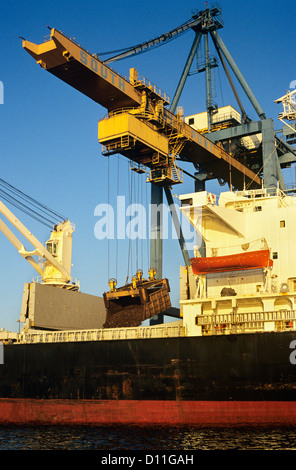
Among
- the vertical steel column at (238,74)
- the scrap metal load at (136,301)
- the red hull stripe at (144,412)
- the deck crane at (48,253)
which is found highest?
the vertical steel column at (238,74)

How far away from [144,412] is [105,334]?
17.2ft

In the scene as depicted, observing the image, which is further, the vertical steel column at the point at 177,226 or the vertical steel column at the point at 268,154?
the vertical steel column at the point at 177,226

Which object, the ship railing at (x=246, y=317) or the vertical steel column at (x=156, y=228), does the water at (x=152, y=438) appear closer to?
the ship railing at (x=246, y=317)

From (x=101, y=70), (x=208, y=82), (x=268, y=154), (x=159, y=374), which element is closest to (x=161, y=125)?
(x=101, y=70)

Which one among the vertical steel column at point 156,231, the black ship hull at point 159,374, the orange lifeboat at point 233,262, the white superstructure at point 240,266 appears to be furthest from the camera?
the vertical steel column at point 156,231

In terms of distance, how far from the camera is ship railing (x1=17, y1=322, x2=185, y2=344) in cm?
2741

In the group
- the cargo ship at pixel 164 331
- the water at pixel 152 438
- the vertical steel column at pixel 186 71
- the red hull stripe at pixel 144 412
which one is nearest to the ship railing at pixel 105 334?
the cargo ship at pixel 164 331

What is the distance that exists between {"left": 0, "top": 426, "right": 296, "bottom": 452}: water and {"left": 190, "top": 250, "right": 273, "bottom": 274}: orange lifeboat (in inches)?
329

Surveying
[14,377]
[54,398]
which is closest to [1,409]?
[14,377]

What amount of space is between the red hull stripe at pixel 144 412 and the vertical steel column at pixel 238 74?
27.4 meters

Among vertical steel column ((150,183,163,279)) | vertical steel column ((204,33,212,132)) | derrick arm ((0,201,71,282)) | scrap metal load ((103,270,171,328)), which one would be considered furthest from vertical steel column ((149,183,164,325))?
vertical steel column ((204,33,212,132))

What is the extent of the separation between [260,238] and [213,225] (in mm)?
2976

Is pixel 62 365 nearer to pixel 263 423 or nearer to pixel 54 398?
pixel 54 398

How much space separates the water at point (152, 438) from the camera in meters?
19.5
